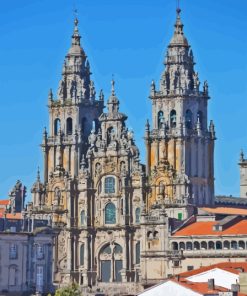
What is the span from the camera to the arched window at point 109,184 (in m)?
127

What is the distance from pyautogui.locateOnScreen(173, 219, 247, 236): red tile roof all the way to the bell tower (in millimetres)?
18452

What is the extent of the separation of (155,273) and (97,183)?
16.1 metres

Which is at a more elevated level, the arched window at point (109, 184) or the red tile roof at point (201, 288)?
the arched window at point (109, 184)

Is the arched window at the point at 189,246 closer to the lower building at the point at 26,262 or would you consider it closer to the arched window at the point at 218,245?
the arched window at the point at 218,245

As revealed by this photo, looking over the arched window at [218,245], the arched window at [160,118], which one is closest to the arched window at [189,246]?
the arched window at [218,245]

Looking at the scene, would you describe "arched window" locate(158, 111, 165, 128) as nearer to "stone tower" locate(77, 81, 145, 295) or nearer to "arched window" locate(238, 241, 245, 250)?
"stone tower" locate(77, 81, 145, 295)

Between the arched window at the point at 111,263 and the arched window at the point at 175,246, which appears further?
the arched window at the point at 111,263

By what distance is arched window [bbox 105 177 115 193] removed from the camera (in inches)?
4990

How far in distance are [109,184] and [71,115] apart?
8.94 meters

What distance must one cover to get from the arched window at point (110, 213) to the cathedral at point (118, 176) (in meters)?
0.10

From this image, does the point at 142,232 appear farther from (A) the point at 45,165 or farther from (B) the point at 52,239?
(A) the point at 45,165

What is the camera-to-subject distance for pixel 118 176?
126 meters

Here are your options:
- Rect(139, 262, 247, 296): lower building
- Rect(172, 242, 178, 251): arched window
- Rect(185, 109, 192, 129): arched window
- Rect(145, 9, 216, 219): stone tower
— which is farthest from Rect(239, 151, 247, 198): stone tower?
Rect(139, 262, 247, 296): lower building

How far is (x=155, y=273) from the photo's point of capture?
4525 inches
